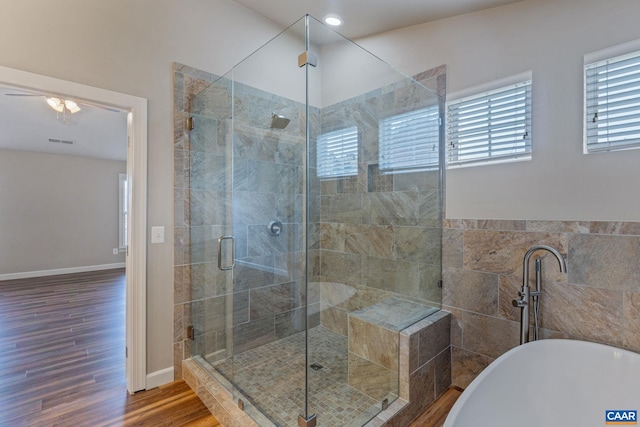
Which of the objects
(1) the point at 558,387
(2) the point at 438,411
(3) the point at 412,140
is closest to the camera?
(1) the point at 558,387

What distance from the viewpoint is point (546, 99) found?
1776mm

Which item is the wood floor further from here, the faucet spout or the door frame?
the faucet spout

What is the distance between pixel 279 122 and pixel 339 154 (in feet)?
1.83

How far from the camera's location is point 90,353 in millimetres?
2561

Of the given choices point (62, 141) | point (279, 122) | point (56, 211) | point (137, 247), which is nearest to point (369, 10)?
point (279, 122)

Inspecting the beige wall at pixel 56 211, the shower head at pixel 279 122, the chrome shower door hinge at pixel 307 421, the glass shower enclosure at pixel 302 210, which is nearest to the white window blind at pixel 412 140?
the glass shower enclosure at pixel 302 210

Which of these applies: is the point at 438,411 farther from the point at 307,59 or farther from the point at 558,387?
the point at 307,59

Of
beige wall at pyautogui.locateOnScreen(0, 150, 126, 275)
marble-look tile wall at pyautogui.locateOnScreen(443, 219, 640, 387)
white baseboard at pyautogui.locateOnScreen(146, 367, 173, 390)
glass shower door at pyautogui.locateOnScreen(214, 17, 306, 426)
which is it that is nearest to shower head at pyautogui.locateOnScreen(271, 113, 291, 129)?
glass shower door at pyautogui.locateOnScreen(214, 17, 306, 426)

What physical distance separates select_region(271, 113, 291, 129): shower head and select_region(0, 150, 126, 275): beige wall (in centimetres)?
579

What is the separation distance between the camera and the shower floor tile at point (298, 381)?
1597mm

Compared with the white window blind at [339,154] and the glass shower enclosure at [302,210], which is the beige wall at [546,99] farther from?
the white window blind at [339,154]

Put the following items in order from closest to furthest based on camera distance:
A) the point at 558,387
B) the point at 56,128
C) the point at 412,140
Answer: the point at 558,387 → the point at 412,140 → the point at 56,128

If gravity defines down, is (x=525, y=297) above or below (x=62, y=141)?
below
